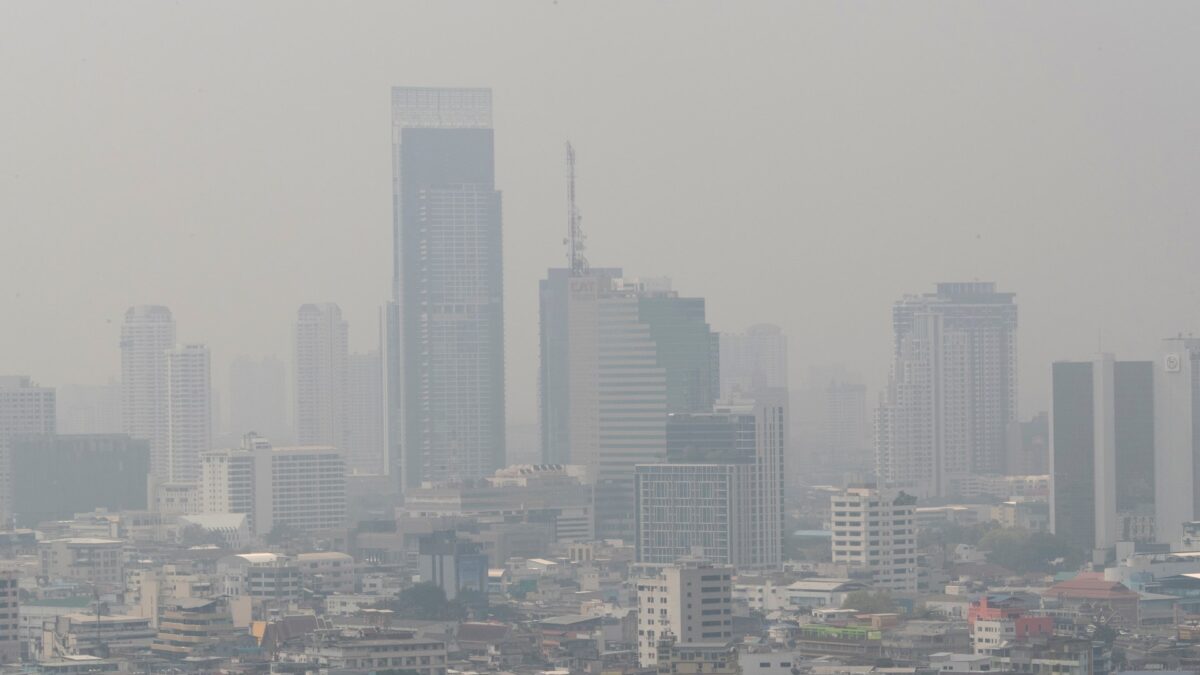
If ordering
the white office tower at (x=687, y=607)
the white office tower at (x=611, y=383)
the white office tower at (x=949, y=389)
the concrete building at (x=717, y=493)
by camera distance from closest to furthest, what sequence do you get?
the white office tower at (x=687, y=607), the concrete building at (x=717, y=493), the white office tower at (x=611, y=383), the white office tower at (x=949, y=389)

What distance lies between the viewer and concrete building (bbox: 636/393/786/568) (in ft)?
180

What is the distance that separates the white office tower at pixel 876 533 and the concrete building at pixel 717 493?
366cm

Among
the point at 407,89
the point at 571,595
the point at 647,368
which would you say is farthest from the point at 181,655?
the point at 407,89

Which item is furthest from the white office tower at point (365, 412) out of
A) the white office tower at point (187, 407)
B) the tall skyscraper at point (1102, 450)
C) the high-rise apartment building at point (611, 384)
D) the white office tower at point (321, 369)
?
the tall skyscraper at point (1102, 450)

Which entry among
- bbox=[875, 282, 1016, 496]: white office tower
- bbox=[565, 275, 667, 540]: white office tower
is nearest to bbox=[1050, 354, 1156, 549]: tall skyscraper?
bbox=[565, 275, 667, 540]: white office tower

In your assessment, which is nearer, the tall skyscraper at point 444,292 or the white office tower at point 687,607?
the white office tower at point 687,607

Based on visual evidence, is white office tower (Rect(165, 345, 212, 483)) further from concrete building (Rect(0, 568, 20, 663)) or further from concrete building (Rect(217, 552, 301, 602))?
concrete building (Rect(0, 568, 20, 663))

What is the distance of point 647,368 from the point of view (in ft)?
231

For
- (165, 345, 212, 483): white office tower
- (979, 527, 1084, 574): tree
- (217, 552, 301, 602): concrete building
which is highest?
(165, 345, 212, 483): white office tower

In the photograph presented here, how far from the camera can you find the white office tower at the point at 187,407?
7825 cm

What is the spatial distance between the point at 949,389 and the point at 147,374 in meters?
20.6

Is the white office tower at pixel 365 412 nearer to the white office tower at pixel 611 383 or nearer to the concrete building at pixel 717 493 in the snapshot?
the white office tower at pixel 611 383

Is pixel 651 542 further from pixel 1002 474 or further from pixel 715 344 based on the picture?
pixel 1002 474

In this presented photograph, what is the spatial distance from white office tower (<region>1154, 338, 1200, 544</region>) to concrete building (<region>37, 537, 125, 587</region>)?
61.8ft
